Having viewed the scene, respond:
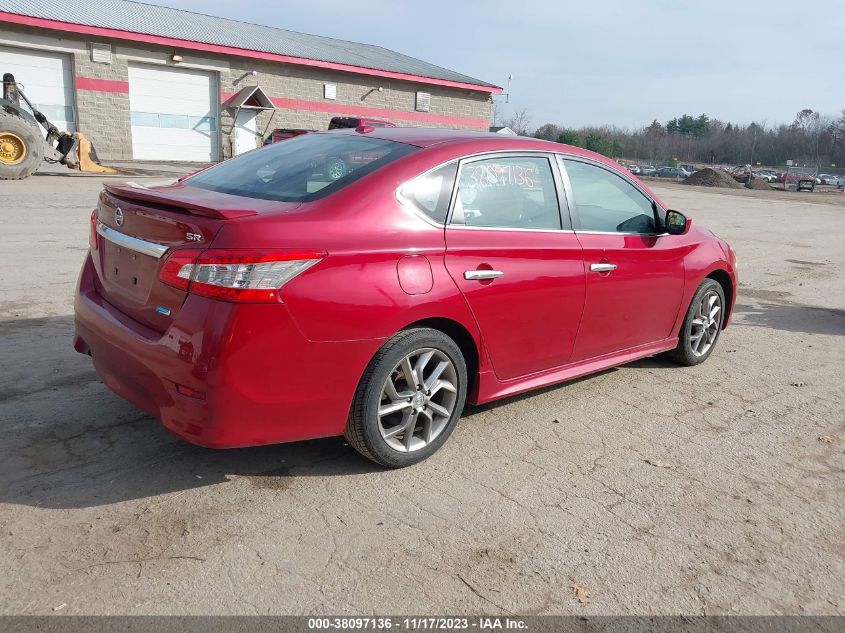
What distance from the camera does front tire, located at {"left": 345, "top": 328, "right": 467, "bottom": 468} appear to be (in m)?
3.37

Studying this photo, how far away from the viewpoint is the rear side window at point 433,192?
3.56m

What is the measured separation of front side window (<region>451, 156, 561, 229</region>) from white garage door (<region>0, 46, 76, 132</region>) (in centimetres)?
2588

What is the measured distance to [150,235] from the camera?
10.6ft

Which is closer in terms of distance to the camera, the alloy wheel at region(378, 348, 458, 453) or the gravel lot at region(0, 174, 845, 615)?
the gravel lot at region(0, 174, 845, 615)

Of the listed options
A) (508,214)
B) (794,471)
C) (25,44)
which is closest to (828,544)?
(794,471)

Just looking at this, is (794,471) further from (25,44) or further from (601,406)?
(25,44)

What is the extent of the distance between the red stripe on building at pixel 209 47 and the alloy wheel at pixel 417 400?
2588 cm

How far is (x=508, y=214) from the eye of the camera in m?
3.99

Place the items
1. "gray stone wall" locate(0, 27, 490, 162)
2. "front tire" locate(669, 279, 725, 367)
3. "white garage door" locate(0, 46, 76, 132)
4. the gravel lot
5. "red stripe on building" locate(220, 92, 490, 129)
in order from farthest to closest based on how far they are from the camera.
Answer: "red stripe on building" locate(220, 92, 490, 129), "gray stone wall" locate(0, 27, 490, 162), "white garage door" locate(0, 46, 76, 132), "front tire" locate(669, 279, 725, 367), the gravel lot

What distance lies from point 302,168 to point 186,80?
27.9 meters

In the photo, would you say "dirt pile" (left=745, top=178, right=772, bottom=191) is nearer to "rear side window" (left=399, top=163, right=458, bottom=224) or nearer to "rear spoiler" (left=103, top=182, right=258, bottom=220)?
"rear side window" (left=399, top=163, right=458, bottom=224)

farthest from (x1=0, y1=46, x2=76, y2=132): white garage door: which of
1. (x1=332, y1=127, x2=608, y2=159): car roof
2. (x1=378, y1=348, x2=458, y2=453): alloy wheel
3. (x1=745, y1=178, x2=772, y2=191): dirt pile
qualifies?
(x1=745, y1=178, x2=772, y2=191): dirt pile

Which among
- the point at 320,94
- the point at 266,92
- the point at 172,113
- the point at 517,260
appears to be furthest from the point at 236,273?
the point at 320,94

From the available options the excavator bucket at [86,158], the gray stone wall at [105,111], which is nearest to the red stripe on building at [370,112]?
the gray stone wall at [105,111]
